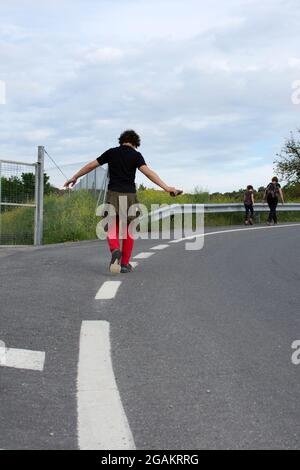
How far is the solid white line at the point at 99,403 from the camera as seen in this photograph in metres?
3.60

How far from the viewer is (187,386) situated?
4.58 metres

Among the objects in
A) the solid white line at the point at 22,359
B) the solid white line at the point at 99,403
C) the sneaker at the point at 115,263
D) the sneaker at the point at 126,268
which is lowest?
the solid white line at the point at 99,403

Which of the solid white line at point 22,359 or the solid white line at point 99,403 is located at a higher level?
the solid white line at point 22,359

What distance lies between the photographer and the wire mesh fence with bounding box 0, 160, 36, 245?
53.0ft

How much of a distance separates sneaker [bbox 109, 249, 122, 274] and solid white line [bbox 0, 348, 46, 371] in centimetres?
477

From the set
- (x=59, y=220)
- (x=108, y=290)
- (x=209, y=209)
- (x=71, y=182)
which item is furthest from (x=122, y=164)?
(x=209, y=209)

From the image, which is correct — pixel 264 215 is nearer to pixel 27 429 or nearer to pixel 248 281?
pixel 248 281

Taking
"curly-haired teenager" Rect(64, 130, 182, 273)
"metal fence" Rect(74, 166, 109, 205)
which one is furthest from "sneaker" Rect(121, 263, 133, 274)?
"metal fence" Rect(74, 166, 109, 205)

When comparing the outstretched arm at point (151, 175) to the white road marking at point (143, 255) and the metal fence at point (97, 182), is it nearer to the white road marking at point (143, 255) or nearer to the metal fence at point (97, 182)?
the white road marking at point (143, 255)

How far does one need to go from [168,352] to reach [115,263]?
485 centimetres
